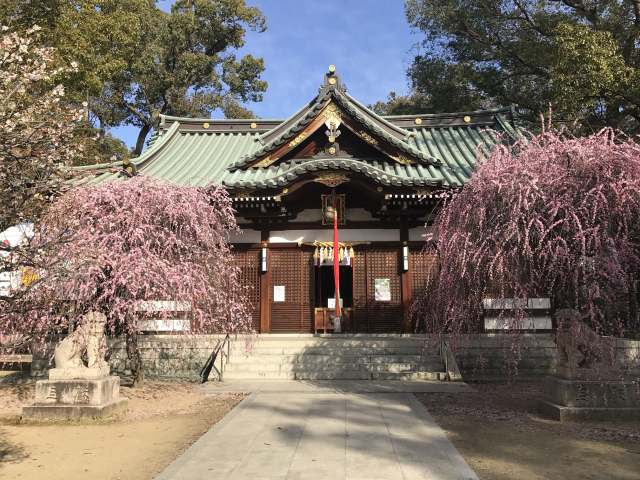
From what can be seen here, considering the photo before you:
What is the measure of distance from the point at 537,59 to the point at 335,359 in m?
17.5

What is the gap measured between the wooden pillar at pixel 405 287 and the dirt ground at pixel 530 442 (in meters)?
4.70

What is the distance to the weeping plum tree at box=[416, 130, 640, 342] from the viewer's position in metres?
7.55

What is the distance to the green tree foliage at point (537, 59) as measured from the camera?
1372 centimetres

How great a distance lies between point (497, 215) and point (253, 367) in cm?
743

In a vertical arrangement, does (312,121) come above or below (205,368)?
above

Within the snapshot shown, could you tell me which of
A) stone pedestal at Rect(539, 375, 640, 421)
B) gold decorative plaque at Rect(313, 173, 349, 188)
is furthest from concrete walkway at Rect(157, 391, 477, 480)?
gold decorative plaque at Rect(313, 173, 349, 188)

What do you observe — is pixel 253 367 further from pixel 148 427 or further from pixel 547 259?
pixel 547 259

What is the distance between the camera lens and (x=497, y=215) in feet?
26.6

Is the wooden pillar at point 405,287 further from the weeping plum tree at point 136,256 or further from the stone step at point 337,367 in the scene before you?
the weeping plum tree at point 136,256

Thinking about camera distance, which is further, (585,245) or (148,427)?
(148,427)

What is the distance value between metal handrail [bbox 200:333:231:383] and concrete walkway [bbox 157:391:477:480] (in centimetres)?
335

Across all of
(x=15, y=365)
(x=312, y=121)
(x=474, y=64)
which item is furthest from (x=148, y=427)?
(x=474, y=64)

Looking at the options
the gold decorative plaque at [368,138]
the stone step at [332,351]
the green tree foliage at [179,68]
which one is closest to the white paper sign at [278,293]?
the stone step at [332,351]

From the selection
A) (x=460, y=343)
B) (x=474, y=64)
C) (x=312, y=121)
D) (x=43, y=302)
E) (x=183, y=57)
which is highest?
(x=183, y=57)
